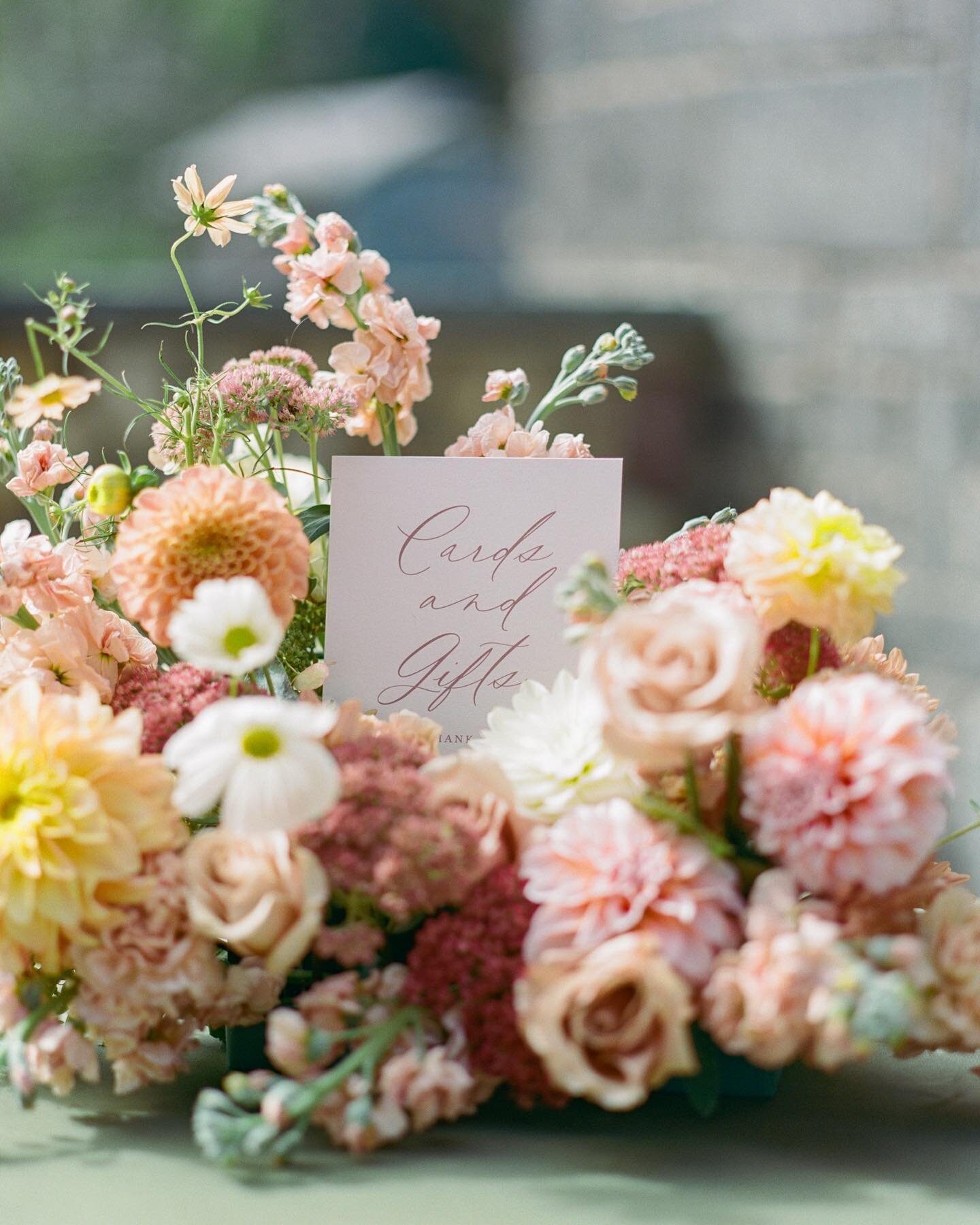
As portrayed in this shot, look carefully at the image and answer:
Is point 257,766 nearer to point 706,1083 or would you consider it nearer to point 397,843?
point 397,843

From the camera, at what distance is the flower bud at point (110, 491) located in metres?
0.67

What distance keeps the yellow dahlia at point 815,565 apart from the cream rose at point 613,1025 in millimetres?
162

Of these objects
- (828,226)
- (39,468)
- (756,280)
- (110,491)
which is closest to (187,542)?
(110,491)

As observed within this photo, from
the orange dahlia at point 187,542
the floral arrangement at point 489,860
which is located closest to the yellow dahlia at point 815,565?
the floral arrangement at point 489,860

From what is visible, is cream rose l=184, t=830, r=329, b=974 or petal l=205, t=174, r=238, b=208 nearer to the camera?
cream rose l=184, t=830, r=329, b=974

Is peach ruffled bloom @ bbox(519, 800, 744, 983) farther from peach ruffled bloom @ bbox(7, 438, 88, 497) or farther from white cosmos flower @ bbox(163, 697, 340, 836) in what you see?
peach ruffled bloom @ bbox(7, 438, 88, 497)

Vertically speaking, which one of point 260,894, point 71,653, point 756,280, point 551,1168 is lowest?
point 551,1168

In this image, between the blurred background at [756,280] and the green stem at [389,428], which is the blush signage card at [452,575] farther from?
the blurred background at [756,280]

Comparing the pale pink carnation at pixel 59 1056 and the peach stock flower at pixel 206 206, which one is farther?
the peach stock flower at pixel 206 206

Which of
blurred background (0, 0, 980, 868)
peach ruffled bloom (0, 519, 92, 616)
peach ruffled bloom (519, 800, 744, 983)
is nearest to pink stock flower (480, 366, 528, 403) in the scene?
peach ruffled bloom (0, 519, 92, 616)

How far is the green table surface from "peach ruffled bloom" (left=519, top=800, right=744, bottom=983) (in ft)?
0.29

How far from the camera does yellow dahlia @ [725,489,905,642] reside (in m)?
0.58

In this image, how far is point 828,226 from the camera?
349 cm

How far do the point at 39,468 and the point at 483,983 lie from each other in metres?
0.39
